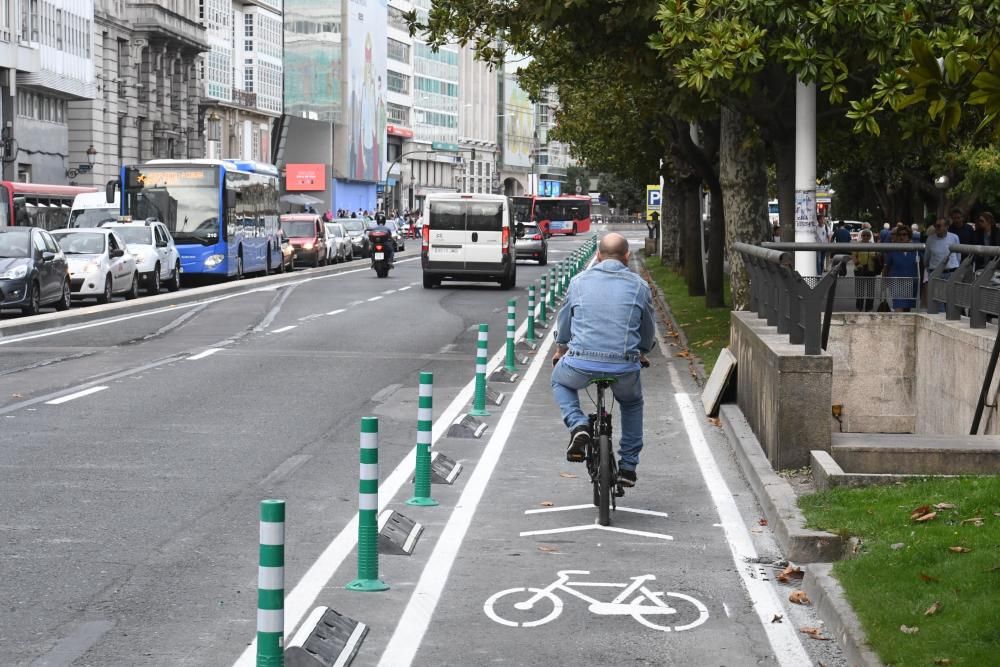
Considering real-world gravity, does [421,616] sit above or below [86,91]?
below

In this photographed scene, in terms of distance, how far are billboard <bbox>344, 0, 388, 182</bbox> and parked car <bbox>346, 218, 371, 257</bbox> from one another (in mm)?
47897

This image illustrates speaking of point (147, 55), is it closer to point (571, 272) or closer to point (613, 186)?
point (571, 272)

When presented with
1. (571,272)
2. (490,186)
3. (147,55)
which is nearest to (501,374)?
(571,272)

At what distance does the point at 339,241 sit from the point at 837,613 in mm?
55787

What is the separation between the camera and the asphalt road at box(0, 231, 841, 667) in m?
6.97

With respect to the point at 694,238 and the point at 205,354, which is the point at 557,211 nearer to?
the point at 694,238

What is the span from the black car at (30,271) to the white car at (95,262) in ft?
6.50

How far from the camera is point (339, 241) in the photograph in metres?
62.2

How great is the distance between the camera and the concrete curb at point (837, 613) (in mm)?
6450

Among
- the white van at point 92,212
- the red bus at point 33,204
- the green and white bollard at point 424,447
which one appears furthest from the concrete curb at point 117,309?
the green and white bollard at point 424,447

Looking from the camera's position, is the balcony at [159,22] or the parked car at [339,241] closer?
the parked car at [339,241]

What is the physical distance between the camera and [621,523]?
32.8 feet

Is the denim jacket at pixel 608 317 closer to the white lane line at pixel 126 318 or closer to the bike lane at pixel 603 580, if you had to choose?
the bike lane at pixel 603 580

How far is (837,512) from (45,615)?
4.29 m
